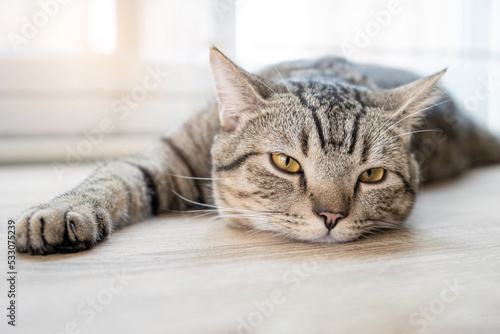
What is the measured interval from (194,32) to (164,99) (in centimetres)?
57

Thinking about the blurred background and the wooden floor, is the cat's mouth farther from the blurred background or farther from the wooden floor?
the blurred background

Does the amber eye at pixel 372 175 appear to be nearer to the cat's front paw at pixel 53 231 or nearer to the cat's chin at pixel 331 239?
the cat's chin at pixel 331 239

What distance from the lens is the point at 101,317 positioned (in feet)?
2.75

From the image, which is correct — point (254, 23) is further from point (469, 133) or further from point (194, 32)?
point (469, 133)

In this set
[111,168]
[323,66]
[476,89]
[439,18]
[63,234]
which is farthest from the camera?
[476,89]

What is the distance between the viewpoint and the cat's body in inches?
48.7

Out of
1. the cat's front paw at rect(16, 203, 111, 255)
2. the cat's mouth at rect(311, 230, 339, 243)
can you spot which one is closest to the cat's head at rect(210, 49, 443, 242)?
the cat's mouth at rect(311, 230, 339, 243)

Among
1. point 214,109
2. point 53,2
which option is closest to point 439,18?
point 214,109

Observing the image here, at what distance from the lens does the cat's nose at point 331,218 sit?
123 cm

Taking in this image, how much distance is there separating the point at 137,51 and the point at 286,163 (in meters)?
2.50

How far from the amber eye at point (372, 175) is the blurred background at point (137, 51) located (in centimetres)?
206

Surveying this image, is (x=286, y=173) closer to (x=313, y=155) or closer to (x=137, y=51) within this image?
(x=313, y=155)

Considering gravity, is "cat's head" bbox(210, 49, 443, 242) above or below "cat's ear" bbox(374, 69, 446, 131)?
below

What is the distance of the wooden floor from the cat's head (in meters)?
0.08
